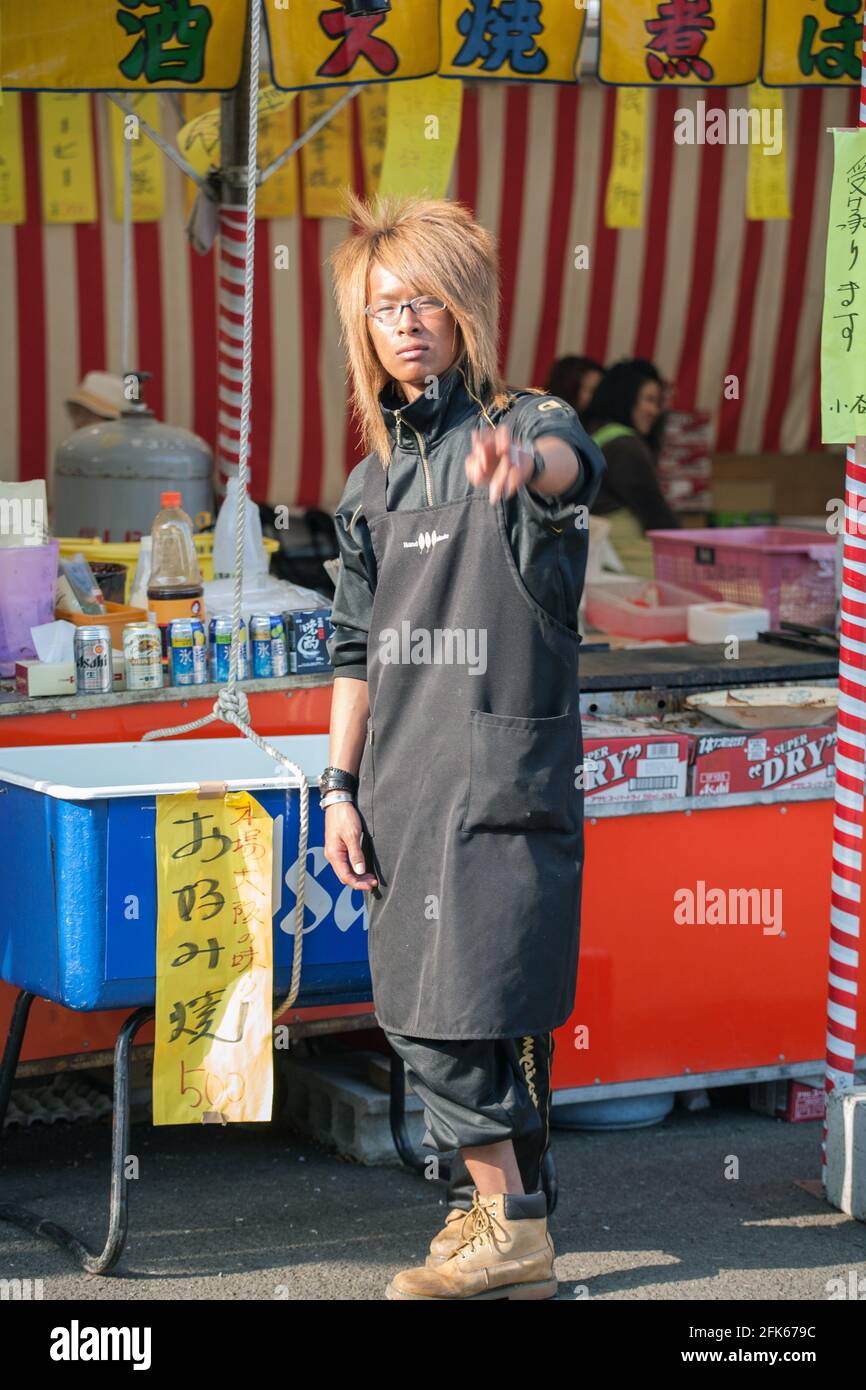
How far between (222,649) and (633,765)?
1.01 meters

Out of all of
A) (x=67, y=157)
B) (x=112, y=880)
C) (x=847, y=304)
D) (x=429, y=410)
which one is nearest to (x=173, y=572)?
(x=112, y=880)

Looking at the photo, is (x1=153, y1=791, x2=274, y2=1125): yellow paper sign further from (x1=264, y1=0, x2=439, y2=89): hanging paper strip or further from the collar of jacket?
(x1=264, y1=0, x2=439, y2=89): hanging paper strip

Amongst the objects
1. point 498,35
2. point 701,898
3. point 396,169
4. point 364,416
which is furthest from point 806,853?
point 396,169

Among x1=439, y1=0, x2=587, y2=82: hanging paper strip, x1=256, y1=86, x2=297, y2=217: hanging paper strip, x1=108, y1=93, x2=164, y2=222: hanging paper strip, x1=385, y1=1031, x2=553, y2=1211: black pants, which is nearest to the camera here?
x1=385, y1=1031, x2=553, y2=1211: black pants

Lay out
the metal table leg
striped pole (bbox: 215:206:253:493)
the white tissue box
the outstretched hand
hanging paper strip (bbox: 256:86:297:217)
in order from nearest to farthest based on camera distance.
→ the outstretched hand, the metal table leg, the white tissue box, striped pole (bbox: 215:206:253:493), hanging paper strip (bbox: 256:86:297:217)

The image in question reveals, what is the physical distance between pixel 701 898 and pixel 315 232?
6010 mm

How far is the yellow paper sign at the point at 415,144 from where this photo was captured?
20.0ft

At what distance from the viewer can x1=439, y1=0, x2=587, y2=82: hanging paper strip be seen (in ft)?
16.8

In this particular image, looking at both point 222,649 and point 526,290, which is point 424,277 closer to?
point 222,649

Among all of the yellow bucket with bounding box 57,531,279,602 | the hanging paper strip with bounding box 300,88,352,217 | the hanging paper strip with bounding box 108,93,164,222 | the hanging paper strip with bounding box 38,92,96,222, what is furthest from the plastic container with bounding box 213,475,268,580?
the hanging paper strip with bounding box 300,88,352,217

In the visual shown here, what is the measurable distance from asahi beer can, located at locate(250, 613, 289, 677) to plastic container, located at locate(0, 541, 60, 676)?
48cm

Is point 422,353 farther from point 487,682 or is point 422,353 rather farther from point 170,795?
point 170,795

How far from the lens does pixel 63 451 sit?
602 cm

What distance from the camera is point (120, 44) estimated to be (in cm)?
499
